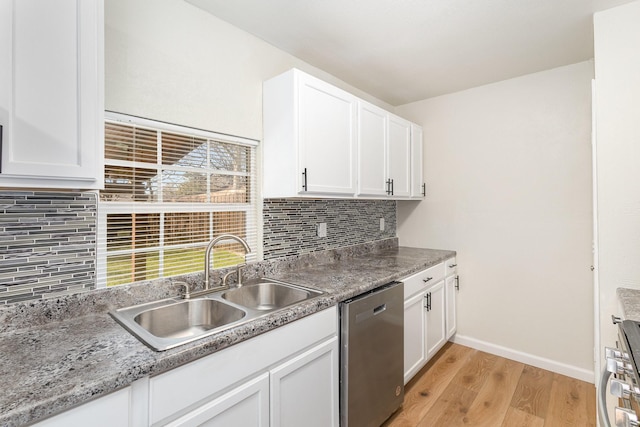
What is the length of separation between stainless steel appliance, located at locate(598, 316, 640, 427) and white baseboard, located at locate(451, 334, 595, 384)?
1763 millimetres

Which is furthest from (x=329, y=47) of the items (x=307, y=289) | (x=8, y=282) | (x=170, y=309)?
(x=8, y=282)

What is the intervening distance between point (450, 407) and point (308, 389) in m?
1.21

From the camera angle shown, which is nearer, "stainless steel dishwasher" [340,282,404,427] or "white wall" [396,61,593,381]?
"stainless steel dishwasher" [340,282,404,427]

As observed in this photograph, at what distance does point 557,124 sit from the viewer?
246 cm

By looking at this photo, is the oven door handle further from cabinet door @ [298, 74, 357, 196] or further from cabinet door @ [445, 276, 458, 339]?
cabinet door @ [445, 276, 458, 339]

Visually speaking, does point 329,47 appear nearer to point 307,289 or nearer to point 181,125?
point 181,125

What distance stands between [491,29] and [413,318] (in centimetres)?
194

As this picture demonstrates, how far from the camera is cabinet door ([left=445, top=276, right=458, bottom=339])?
2805 mm

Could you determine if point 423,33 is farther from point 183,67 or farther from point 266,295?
point 266,295

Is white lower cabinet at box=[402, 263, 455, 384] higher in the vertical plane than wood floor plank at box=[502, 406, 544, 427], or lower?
higher

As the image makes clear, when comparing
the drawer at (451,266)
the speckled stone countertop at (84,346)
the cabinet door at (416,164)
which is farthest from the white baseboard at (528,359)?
the speckled stone countertop at (84,346)

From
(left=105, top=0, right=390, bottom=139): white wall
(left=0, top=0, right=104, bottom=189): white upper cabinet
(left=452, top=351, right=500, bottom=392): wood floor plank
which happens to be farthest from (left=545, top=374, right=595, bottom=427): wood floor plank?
(left=0, top=0, right=104, bottom=189): white upper cabinet

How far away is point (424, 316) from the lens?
2.38 m

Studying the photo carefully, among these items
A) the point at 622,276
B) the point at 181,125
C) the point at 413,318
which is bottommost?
the point at 413,318
